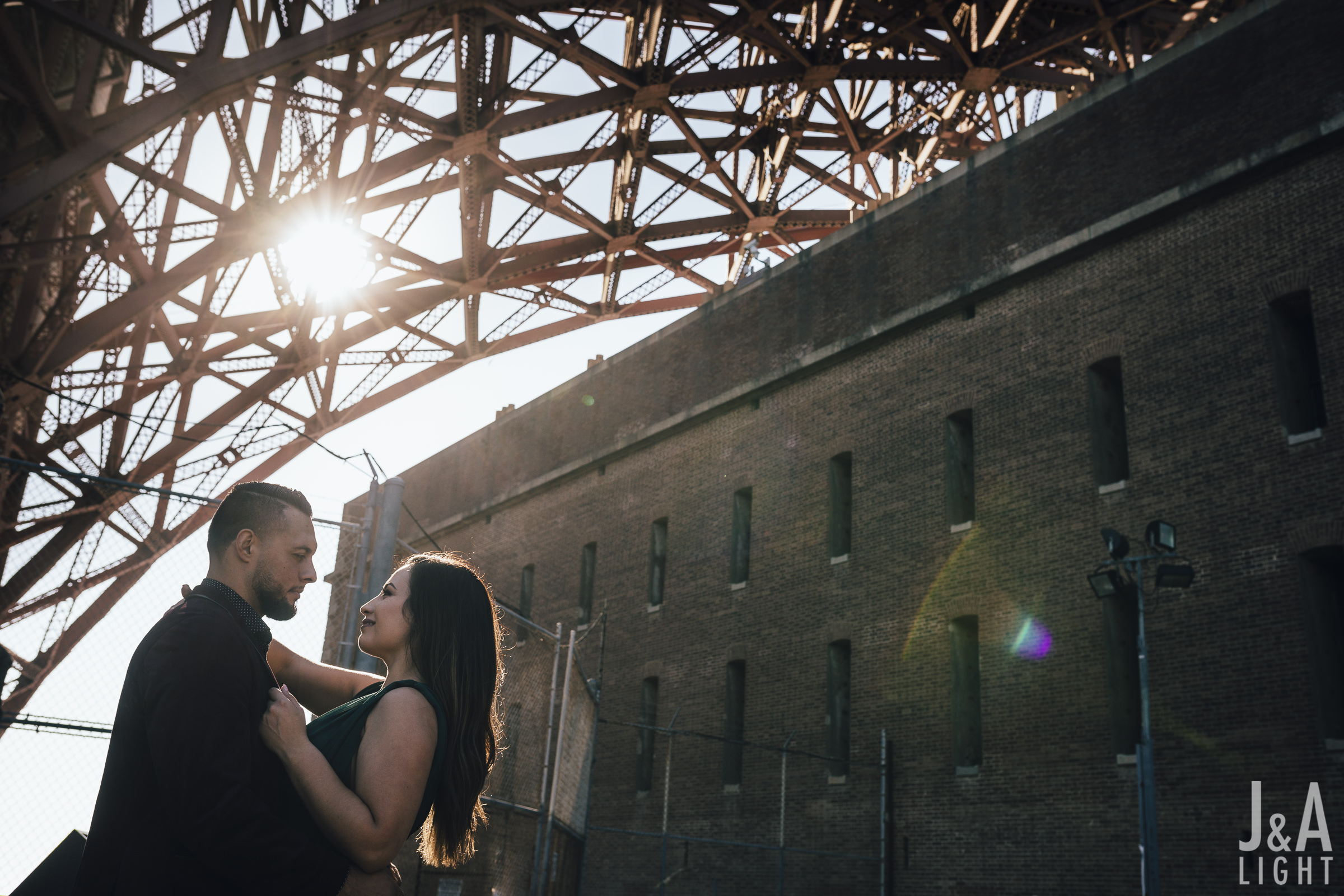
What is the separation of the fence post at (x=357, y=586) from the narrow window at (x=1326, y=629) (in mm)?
10699

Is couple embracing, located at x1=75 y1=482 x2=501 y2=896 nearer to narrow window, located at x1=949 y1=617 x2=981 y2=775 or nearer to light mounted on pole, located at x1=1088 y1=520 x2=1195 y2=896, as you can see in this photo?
light mounted on pole, located at x1=1088 y1=520 x2=1195 y2=896

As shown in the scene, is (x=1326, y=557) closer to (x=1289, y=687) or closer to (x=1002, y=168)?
(x=1289, y=687)

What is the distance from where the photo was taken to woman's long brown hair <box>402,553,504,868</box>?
2785 millimetres

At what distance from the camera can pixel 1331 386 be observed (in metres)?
13.7

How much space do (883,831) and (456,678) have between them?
1566 cm

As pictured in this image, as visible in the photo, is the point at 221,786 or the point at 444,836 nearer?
the point at 221,786

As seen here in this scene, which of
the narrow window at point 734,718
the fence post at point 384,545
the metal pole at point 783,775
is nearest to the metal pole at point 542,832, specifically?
the fence post at point 384,545

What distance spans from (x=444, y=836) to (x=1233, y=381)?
14.3 m

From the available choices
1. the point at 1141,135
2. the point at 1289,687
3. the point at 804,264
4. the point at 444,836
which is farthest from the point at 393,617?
the point at 804,264

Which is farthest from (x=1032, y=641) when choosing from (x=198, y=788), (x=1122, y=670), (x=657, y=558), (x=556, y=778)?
(x=198, y=788)

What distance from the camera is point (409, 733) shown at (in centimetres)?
259

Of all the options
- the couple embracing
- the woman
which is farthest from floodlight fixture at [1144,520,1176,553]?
the couple embracing

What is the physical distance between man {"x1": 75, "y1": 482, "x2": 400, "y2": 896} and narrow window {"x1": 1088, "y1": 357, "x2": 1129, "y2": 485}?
15030 mm

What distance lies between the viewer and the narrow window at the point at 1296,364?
1417cm
